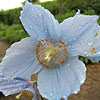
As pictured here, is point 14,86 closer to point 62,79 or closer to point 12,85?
point 12,85

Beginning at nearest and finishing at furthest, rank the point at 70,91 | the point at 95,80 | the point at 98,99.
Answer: the point at 70,91, the point at 98,99, the point at 95,80

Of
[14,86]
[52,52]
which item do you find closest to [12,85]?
[14,86]

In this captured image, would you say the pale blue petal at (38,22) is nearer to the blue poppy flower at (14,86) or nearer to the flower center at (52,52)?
the flower center at (52,52)

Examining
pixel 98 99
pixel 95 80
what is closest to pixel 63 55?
pixel 98 99

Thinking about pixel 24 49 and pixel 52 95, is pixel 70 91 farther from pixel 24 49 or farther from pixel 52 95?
pixel 24 49

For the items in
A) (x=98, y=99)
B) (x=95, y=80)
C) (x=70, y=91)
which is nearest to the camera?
(x=70, y=91)

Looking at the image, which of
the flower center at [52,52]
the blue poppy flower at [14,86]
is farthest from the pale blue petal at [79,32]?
the blue poppy flower at [14,86]
